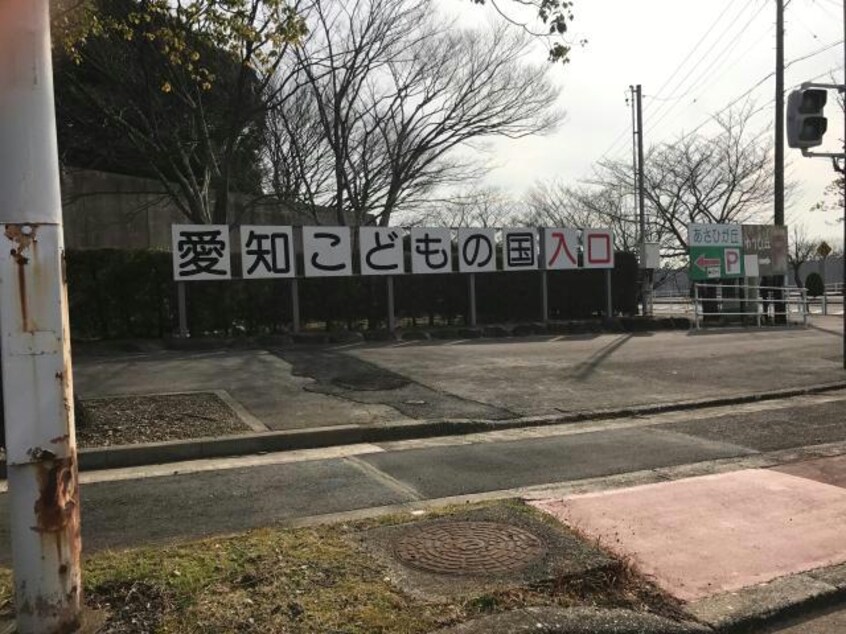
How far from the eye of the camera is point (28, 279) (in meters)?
3.12

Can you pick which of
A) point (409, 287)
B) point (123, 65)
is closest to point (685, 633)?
point (409, 287)

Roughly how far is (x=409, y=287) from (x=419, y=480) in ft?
38.7

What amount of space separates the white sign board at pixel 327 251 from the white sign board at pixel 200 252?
1.66 meters

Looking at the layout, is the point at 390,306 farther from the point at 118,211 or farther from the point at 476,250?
the point at 118,211

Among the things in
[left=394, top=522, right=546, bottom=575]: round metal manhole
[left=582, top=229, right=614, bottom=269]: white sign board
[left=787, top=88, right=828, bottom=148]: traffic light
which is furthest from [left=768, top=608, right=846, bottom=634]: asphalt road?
[left=582, top=229, right=614, bottom=269]: white sign board

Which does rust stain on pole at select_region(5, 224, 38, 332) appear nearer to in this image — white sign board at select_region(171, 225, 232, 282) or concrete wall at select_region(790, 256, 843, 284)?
white sign board at select_region(171, 225, 232, 282)

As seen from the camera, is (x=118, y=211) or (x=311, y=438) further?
(x=118, y=211)

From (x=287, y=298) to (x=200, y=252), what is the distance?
2285 millimetres

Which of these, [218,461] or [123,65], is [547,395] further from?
[123,65]

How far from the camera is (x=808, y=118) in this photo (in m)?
11.0

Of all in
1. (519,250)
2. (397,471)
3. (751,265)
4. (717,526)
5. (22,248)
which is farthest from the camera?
(751,265)

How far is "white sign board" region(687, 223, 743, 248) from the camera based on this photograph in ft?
66.9

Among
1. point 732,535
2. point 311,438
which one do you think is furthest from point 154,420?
point 732,535

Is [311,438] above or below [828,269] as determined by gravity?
below
